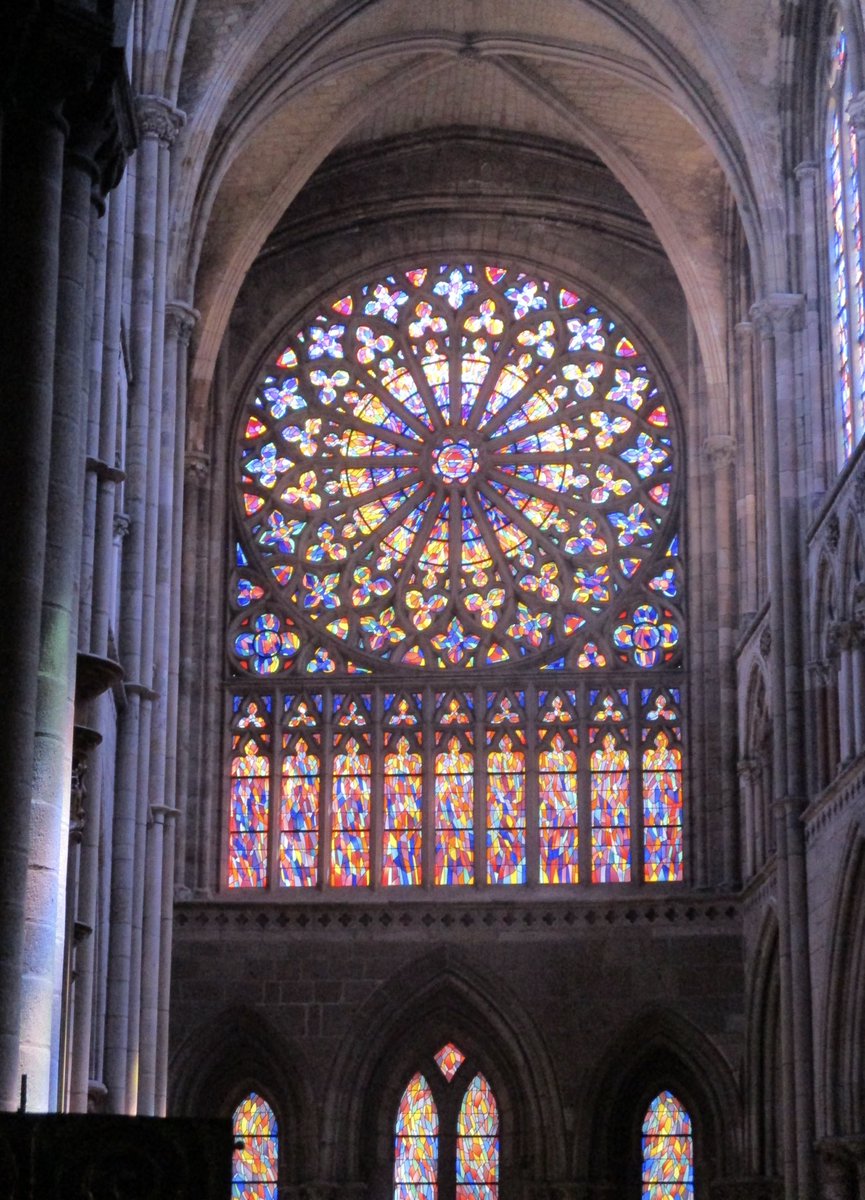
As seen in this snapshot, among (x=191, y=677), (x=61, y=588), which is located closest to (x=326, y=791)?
(x=191, y=677)

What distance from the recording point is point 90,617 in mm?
17531

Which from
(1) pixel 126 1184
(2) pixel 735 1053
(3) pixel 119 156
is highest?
(3) pixel 119 156

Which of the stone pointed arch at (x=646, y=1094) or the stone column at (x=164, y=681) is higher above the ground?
the stone column at (x=164, y=681)

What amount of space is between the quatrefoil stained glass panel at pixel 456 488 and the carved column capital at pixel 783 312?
4.94 m

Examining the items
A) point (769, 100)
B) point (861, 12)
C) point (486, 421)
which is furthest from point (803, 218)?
point (486, 421)

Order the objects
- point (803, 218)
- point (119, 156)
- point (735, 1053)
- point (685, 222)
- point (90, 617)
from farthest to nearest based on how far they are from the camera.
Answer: point (685, 222) → point (735, 1053) → point (803, 218) → point (90, 617) → point (119, 156)

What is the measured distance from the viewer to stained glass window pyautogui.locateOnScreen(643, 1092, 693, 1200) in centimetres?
2647

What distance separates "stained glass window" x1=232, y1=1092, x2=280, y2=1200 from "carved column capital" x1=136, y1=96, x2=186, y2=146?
10774mm

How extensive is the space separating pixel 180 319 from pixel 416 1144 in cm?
929

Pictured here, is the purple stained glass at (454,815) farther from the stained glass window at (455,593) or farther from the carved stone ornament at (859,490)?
the carved stone ornament at (859,490)

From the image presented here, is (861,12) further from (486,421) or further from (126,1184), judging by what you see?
(126,1184)

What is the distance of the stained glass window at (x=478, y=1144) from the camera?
A: 88.3ft

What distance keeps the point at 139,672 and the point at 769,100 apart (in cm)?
876

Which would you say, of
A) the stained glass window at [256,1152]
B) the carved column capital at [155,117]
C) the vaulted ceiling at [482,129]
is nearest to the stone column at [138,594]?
the carved column capital at [155,117]
